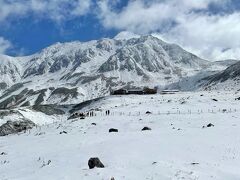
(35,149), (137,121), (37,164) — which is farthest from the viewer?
(137,121)

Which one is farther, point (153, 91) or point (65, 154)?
point (153, 91)

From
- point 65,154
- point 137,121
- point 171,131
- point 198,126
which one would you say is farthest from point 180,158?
point 137,121

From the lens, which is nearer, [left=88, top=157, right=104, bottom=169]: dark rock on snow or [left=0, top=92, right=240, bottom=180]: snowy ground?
[left=0, top=92, right=240, bottom=180]: snowy ground

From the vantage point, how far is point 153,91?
176 metres

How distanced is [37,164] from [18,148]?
10.1m

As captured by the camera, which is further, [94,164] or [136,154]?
[136,154]

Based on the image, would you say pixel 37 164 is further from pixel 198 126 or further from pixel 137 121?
pixel 137 121

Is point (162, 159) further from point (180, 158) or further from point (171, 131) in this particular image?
point (171, 131)

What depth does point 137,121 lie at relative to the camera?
50031 millimetres

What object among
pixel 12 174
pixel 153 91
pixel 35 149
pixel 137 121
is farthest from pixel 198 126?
pixel 153 91

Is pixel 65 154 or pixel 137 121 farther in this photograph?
pixel 137 121

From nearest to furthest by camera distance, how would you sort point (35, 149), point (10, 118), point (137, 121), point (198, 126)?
1. point (35, 149)
2. point (198, 126)
3. point (137, 121)
4. point (10, 118)

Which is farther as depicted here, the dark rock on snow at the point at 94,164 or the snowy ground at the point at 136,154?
the dark rock on snow at the point at 94,164

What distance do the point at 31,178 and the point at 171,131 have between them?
1766cm
